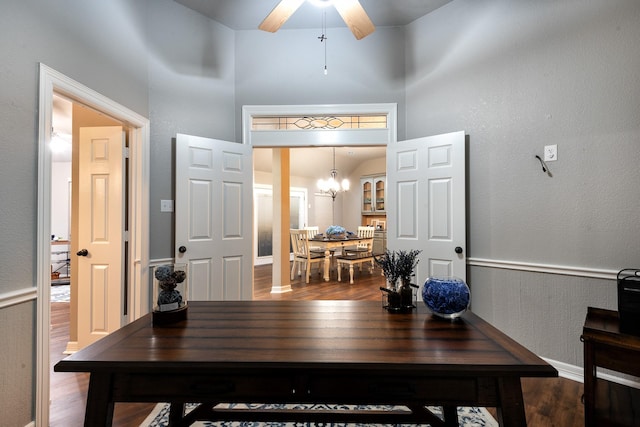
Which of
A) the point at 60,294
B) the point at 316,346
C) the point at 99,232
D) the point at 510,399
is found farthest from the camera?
the point at 60,294

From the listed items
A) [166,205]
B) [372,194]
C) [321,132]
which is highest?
[321,132]

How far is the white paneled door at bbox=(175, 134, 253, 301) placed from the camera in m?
2.74

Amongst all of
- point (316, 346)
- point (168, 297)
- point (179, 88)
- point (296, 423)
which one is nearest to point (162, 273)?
point (168, 297)

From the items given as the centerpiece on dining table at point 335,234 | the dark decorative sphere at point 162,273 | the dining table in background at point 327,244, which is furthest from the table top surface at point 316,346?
the centerpiece on dining table at point 335,234

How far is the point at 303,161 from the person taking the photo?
759 cm

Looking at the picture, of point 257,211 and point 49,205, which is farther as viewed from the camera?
point 257,211

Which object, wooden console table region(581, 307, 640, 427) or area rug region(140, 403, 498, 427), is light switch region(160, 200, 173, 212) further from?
wooden console table region(581, 307, 640, 427)

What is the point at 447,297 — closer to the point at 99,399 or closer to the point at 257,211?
the point at 99,399

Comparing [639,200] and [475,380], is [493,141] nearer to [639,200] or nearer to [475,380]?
[639,200]

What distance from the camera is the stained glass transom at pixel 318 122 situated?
3.24m

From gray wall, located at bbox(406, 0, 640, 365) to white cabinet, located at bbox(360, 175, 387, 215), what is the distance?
527 cm

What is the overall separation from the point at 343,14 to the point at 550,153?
1880 mm

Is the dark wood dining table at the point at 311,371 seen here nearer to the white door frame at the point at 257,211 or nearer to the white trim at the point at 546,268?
the white trim at the point at 546,268

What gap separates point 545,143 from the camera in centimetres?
228
